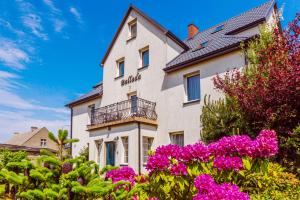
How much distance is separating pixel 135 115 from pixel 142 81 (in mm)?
3190

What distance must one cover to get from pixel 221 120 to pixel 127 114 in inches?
288

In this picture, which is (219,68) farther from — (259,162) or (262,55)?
(259,162)

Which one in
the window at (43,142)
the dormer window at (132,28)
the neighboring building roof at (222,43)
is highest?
the dormer window at (132,28)

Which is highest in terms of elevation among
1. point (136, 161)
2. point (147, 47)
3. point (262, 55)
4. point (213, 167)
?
point (147, 47)

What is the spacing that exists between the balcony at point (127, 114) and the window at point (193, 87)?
259 centimetres

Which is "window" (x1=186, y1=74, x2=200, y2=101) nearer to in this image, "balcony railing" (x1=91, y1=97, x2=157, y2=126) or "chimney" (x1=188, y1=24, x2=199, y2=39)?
"balcony railing" (x1=91, y1=97, x2=157, y2=126)

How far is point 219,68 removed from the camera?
540 inches

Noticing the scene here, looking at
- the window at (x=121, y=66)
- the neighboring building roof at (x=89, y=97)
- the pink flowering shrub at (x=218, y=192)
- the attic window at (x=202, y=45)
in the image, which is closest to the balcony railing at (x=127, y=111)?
the neighboring building roof at (x=89, y=97)

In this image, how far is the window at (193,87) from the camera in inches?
584

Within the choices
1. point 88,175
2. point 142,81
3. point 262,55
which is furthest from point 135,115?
point 88,175

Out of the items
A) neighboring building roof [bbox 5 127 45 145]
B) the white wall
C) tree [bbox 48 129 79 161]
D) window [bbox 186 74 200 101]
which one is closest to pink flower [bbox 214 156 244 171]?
tree [bbox 48 129 79 161]

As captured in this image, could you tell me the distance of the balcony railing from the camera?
52.4ft

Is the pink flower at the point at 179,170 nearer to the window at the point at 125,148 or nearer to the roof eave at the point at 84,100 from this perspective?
the window at the point at 125,148

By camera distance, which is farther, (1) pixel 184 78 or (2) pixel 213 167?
(1) pixel 184 78
